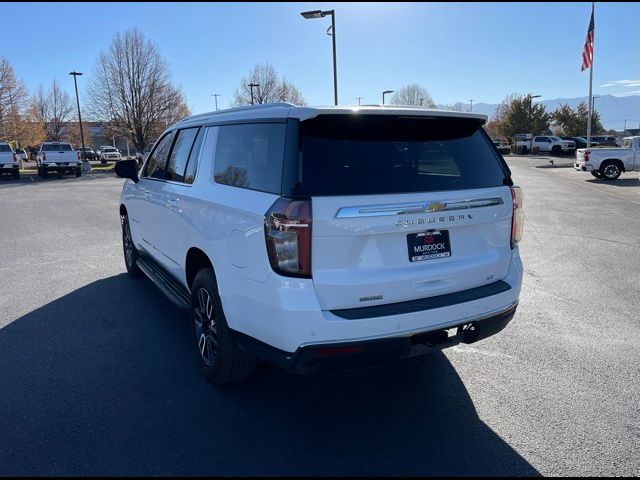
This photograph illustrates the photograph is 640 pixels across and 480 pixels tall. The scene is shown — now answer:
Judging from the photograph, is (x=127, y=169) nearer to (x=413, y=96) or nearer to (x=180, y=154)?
(x=180, y=154)

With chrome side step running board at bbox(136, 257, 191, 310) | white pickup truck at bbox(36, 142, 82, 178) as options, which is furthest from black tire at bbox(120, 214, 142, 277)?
white pickup truck at bbox(36, 142, 82, 178)

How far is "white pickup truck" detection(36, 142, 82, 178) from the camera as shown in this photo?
29.3 metres

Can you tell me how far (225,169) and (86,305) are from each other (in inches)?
114

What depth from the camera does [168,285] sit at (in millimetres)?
4738

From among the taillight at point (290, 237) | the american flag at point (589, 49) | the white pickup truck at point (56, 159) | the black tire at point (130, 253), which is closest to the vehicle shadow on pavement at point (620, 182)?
the american flag at point (589, 49)

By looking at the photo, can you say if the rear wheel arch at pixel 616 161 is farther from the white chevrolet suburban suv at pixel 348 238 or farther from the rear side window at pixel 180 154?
the rear side window at pixel 180 154

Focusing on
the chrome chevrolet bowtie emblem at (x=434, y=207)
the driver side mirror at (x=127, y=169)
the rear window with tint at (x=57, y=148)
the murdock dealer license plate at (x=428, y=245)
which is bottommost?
the murdock dealer license plate at (x=428, y=245)

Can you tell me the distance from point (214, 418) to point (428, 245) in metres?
1.76

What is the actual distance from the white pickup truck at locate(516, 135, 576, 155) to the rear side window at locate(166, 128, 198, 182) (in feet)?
167

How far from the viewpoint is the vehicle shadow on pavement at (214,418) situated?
9.23ft

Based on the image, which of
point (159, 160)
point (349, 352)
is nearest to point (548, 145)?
point (159, 160)

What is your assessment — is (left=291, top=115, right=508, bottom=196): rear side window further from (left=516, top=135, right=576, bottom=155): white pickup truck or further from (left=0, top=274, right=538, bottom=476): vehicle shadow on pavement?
(left=516, top=135, right=576, bottom=155): white pickup truck

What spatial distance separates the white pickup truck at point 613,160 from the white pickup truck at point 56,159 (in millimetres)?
27263

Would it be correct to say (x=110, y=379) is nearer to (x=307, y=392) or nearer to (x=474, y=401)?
(x=307, y=392)
